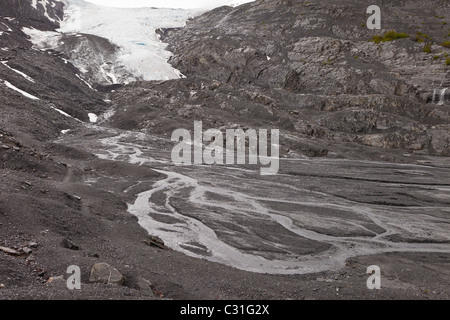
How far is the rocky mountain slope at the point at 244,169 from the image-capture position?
1214 cm

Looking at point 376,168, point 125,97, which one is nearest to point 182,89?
point 125,97

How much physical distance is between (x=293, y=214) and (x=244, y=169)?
13.6 meters

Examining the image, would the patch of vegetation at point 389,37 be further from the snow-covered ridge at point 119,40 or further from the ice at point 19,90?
the ice at point 19,90

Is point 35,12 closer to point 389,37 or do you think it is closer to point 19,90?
point 19,90

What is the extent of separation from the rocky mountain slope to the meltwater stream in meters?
0.18

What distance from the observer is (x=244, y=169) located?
34.2 meters

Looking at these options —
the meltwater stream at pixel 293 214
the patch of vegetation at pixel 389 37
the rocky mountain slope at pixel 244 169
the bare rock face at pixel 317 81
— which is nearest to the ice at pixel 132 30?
the rocky mountain slope at pixel 244 169

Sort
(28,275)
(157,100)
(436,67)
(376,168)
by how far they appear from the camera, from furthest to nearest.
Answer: (157,100) → (436,67) → (376,168) → (28,275)

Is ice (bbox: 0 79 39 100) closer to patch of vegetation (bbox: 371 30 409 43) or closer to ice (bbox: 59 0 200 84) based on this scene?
ice (bbox: 59 0 200 84)

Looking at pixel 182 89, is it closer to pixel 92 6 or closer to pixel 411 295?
pixel 411 295

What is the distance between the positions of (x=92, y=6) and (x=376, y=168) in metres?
126

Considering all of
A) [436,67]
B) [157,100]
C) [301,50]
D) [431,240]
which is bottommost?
[431,240]
